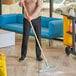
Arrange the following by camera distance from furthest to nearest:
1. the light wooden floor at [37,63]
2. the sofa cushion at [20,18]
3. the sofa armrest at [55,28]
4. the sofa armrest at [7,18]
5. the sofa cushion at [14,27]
A: the sofa cushion at [20,18] → the sofa armrest at [7,18] → the sofa cushion at [14,27] → the sofa armrest at [55,28] → the light wooden floor at [37,63]

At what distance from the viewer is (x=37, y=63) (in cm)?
438

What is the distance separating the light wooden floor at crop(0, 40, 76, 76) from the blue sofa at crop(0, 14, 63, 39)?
42 centimetres

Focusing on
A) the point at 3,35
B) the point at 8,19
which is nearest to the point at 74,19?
the point at 3,35

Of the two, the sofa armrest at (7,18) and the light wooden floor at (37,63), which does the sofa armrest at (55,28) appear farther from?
the sofa armrest at (7,18)

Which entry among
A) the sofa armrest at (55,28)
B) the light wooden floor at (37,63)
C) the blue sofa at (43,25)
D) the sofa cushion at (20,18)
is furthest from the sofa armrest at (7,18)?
the sofa armrest at (55,28)

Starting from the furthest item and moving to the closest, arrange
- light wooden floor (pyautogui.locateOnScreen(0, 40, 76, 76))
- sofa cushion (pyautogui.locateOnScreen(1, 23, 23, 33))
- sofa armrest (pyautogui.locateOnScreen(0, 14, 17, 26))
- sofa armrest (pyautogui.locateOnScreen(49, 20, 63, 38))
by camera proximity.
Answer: sofa armrest (pyautogui.locateOnScreen(0, 14, 17, 26))
sofa cushion (pyautogui.locateOnScreen(1, 23, 23, 33))
sofa armrest (pyautogui.locateOnScreen(49, 20, 63, 38))
light wooden floor (pyautogui.locateOnScreen(0, 40, 76, 76))

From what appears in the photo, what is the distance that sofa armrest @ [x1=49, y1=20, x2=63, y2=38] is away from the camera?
220 inches

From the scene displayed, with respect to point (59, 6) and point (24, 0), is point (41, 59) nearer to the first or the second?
point (24, 0)

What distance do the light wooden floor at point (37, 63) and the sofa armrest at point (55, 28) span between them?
38 cm

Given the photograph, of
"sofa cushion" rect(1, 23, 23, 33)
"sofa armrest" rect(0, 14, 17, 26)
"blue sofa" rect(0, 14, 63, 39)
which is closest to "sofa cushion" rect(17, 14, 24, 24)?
"blue sofa" rect(0, 14, 63, 39)

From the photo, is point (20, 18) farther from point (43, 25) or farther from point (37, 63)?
point (37, 63)

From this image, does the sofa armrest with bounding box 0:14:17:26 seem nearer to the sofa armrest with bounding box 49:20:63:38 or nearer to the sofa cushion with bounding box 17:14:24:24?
the sofa cushion with bounding box 17:14:24:24

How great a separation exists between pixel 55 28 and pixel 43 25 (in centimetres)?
94

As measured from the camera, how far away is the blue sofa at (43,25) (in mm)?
5617
